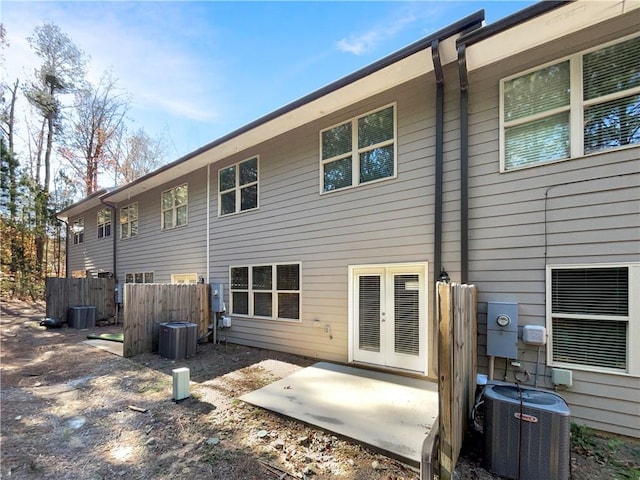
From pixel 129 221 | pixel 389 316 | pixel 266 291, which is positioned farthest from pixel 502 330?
pixel 129 221

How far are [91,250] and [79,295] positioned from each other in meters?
3.99

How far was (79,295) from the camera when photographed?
11.2 meters

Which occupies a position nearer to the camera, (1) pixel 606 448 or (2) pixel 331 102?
(1) pixel 606 448

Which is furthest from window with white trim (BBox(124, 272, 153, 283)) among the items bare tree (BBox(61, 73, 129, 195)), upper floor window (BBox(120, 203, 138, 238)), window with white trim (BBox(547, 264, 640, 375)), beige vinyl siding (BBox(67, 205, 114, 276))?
window with white trim (BBox(547, 264, 640, 375))

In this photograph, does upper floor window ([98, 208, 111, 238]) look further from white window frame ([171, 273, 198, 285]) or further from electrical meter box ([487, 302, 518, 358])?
electrical meter box ([487, 302, 518, 358])

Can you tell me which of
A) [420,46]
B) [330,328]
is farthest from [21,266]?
[420,46]

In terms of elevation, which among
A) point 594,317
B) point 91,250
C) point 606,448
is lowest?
point 606,448

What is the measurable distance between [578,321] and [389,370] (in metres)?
2.70

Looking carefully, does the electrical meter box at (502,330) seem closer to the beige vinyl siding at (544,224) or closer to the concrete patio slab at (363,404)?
the beige vinyl siding at (544,224)

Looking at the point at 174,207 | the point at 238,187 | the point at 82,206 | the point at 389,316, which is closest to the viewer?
the point at 389,316

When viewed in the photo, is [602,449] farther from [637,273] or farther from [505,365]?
[637,273]

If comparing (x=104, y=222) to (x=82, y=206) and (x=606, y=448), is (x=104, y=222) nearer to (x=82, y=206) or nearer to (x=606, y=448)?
(x=82, y=206)

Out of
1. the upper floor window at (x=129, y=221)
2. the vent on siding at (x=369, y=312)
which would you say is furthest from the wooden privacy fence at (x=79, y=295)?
the vent on siding at (x=369, y=312)

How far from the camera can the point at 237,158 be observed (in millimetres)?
8008
